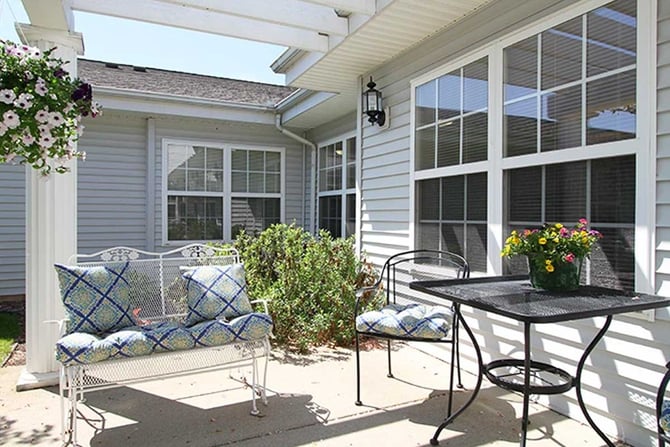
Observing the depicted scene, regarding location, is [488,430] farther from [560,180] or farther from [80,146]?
[80,146]

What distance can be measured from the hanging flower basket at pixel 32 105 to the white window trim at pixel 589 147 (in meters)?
2.65

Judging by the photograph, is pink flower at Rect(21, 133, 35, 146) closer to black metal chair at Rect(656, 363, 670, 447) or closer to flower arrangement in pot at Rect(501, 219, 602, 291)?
flower arrangement in pot at Rect(501, 219, 602, 291)

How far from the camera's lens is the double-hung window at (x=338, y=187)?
6305 mm

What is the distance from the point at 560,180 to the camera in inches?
109

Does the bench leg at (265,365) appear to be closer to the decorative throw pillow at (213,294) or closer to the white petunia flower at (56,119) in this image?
the decorative throw pillow at (213,294)

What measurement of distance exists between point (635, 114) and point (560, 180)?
56 centimetres

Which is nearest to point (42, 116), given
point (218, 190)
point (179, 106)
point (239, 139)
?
point (179, 106)

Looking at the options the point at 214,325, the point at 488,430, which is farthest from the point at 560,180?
the point at 214,325

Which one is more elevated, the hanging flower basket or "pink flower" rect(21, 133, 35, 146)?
the hanging flower basket

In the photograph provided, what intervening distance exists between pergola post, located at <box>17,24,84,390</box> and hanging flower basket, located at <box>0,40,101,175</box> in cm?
128

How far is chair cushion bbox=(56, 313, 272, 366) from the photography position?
227cm

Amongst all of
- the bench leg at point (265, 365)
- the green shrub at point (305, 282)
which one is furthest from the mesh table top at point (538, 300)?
the green shrub at point (305, 282)

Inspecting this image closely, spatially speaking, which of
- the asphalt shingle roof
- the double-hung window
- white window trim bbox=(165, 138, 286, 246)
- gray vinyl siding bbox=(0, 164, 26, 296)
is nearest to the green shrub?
the double-hung window

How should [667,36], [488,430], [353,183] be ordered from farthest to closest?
1. [353,183]
2. [488,430]
3. [667,36]
